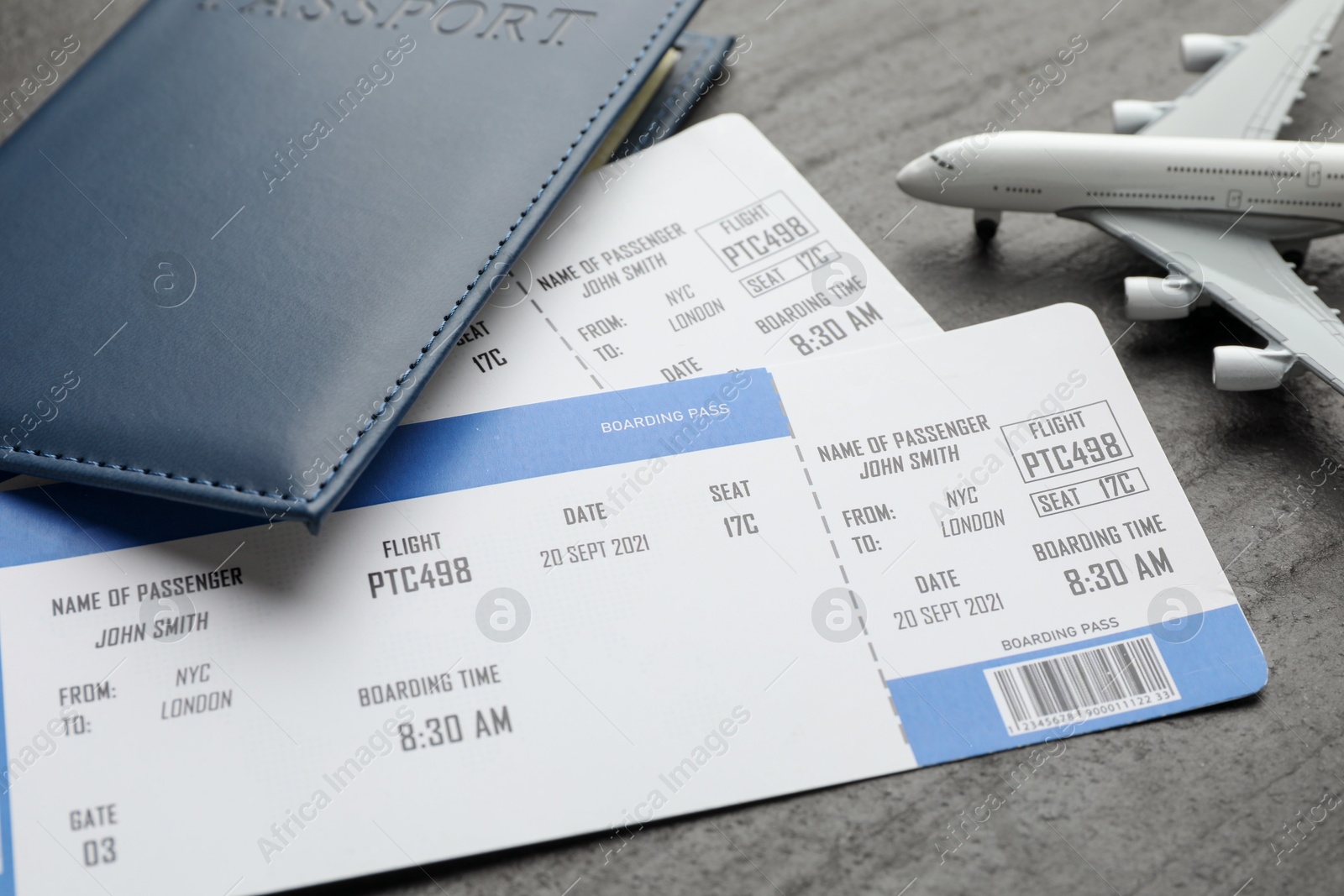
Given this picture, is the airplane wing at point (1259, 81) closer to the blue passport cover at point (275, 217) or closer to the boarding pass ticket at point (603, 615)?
the boarding pass ticket at point (603, 615)

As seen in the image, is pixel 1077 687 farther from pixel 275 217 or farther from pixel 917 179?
pixel 275 217

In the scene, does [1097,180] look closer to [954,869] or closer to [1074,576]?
[1074,576]

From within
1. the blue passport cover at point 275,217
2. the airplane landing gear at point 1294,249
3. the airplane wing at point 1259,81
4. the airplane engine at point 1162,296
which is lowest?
the airplane landing gear at point 1294,249

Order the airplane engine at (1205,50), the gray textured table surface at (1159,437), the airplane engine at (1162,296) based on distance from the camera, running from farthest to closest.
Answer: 1. the airplane engine at (1205,50)
2. the airplane engine at (1162,296)
3. the gray textured table surface at (1159,437)

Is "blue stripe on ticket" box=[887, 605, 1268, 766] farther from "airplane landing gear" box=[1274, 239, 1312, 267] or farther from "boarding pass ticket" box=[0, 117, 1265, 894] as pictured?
"airplane landing gear" box=[1274, 239, 1312, 267]

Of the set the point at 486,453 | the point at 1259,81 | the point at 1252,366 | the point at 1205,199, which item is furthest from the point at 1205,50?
the point at 486,453

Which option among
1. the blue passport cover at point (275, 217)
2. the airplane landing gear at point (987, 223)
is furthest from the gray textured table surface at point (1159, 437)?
the blue passport cover at point (275, 217)

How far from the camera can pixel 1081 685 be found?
51cm

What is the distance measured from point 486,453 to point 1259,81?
22.0 inches

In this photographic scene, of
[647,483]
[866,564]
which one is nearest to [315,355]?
[647,483]

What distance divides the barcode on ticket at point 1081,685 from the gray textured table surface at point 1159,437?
0.05ft

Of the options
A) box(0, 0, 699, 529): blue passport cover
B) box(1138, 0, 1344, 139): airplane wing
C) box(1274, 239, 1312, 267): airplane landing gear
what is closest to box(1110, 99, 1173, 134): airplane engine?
box(1138, 0, 1344, 139): airplane wing

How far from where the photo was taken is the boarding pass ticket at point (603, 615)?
0.48 meters

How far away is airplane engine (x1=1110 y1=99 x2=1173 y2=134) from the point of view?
680mm
